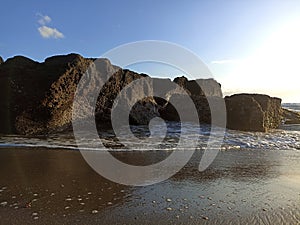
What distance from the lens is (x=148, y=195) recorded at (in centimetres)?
313

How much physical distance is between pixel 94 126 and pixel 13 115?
2.38 metres

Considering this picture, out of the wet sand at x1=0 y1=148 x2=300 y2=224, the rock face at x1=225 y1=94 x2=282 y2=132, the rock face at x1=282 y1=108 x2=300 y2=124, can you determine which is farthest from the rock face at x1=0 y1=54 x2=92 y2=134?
the rock face at x1=282 y1=108 x2=300 y2=124

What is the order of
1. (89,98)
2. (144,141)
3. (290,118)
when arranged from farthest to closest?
(290,118), (89,98), (144,141)

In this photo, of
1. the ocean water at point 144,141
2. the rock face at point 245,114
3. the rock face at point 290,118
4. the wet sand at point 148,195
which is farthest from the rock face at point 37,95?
the rock face at point 290,118

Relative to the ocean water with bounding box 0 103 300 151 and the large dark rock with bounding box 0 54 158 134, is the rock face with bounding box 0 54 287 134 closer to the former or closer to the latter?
the large dark rock with bounding box 0 54 158 134

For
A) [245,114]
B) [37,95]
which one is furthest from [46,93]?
[245,114]

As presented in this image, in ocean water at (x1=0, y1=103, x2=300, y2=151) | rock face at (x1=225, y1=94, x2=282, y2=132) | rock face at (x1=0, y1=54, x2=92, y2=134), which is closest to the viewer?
ocean water at (x1=0, y1=103, x2=300, y2=151)

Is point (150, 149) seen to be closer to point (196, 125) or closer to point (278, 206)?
point (278, 206)

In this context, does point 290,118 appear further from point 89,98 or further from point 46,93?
point 46,93

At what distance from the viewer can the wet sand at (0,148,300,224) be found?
2494 millimetres

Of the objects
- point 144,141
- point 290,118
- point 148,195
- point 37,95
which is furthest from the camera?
point 290,118

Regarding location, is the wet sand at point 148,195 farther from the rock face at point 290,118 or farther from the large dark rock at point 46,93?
the rock face at point 290,118

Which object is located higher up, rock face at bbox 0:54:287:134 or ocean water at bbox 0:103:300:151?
rock face at bbox 0:54:287:134

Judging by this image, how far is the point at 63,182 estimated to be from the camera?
349 centimetres
